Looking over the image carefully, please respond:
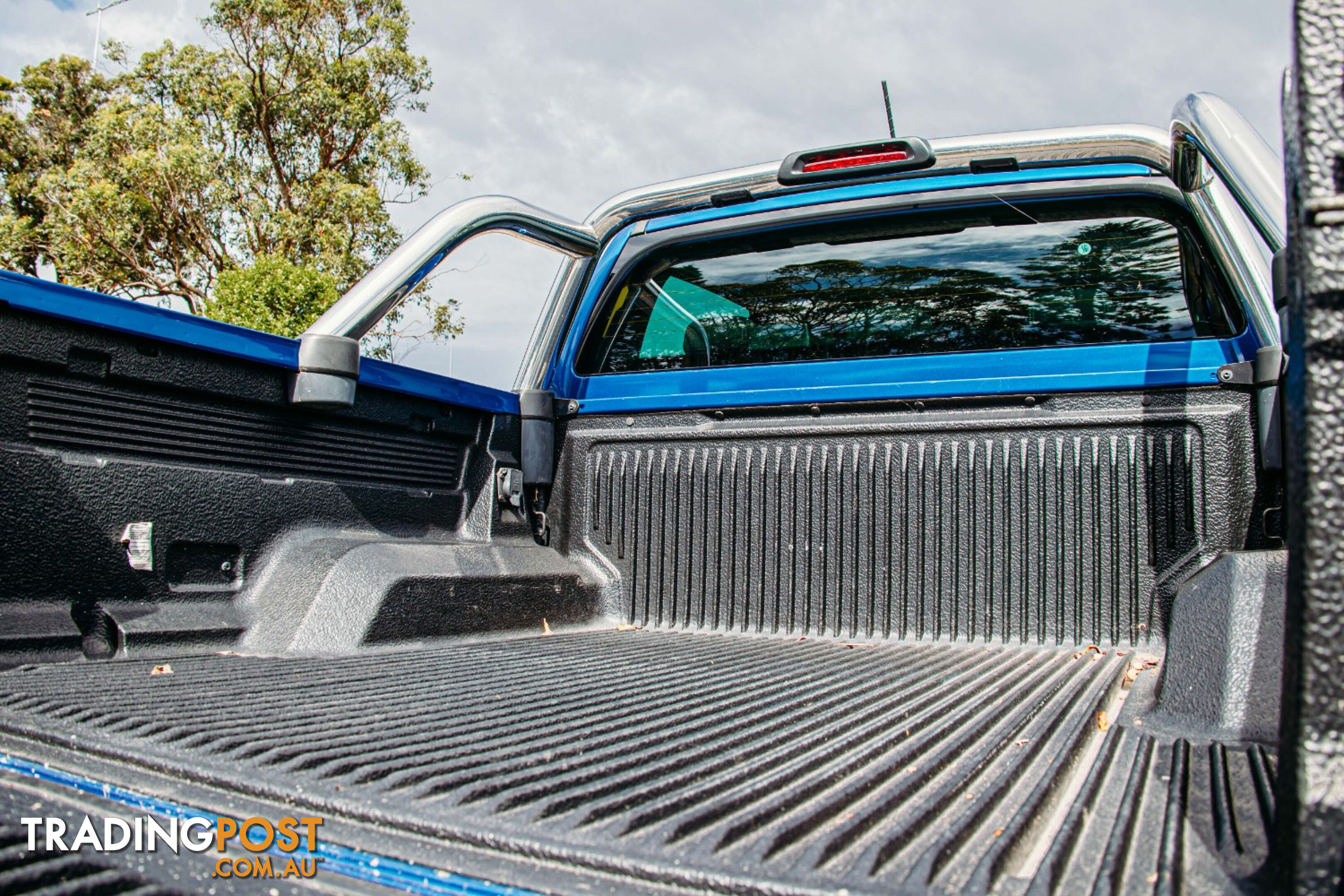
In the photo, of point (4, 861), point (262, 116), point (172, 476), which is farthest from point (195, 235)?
point (4, 861)

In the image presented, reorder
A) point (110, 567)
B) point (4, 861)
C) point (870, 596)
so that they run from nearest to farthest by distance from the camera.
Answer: point (4, 861) < point (110, 567) < point (870, 596)

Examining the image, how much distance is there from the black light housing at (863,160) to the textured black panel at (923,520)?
66 centimetres

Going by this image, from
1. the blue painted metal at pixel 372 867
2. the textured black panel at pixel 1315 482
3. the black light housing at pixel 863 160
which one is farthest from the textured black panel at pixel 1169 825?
the black light housing at pixel 863 160

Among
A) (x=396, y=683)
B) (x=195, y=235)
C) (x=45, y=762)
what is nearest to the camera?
(x=45, y=762)

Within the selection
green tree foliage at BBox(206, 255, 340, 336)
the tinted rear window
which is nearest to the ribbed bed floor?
the tinted rear window

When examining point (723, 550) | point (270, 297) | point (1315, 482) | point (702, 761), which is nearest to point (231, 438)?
point (723, 550)

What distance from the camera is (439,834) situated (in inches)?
39.9

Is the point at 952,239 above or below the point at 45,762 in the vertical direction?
above

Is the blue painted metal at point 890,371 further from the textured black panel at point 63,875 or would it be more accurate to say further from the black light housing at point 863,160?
the textured black panel at point 63,875

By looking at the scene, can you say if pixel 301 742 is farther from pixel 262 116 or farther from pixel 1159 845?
pixel 262 116

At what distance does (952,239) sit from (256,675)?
2.13 m

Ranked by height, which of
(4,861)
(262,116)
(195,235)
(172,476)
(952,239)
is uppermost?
(262,116)

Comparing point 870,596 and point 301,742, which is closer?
point 301,742

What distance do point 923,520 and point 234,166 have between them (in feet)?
69.1
